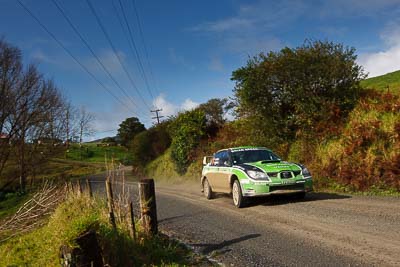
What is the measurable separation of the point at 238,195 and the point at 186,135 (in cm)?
1847

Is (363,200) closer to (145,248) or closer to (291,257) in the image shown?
(291,257)

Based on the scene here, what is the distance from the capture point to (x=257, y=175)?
417 inches

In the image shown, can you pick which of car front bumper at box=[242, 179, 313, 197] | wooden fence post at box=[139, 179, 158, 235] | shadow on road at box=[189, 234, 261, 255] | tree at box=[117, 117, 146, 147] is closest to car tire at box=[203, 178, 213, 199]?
car front bumper at box=[242, 179, 313, 197]

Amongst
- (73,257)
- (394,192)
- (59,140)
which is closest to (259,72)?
(394,192)

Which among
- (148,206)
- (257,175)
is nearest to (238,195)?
(257,175)

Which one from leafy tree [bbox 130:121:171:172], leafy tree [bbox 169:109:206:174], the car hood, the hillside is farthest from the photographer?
leafy tree [bbox 130:121:171:172]

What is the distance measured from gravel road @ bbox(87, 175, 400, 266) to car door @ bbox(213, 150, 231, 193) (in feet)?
3.15

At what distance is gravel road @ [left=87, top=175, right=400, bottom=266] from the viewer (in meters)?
5.56

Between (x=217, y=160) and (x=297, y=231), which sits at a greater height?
(x=217, y=160)

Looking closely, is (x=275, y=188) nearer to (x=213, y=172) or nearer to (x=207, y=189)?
(x=213, y=172)

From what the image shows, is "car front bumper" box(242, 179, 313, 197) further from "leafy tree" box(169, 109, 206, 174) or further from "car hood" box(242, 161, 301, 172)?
"leafy tree" box(169, 109, 206, 174)

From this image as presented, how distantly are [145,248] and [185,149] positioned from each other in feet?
74.9

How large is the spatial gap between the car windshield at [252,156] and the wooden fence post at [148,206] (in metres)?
5.35

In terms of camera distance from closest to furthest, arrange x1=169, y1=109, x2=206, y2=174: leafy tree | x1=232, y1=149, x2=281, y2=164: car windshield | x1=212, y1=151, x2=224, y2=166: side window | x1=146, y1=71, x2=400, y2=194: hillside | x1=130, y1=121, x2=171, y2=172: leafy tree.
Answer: x1=232, y1=149, x2=281, y2=164: car windshield < x1=146, y1=71, x2=400, y2=194: hillside < x1=212, y1=151, x2=224, y2=166: side window < x1=169, y1=109, x2=206, y2=174: leafy tree < x1=130, y1=121, x2=171, y2=172: leafy tree
